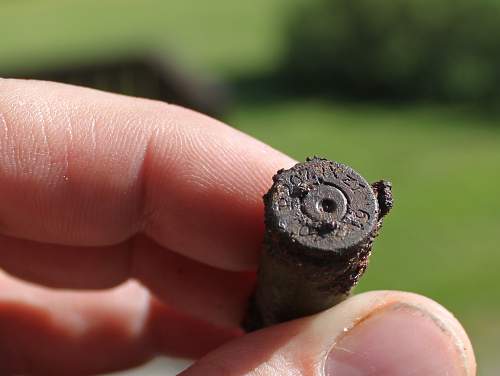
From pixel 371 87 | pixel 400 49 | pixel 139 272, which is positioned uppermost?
pixel 400 49

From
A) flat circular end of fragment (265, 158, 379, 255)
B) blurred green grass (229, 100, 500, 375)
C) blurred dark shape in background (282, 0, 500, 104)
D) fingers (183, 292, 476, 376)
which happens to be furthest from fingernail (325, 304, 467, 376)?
blurred dark shape in background (282, 0, 500, 104)

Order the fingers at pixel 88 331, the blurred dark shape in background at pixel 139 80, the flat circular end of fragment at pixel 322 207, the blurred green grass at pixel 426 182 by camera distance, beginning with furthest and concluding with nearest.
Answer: the blurred dark shape in background at pixel 139 80, the blurred green grass at pixel 426 182, the fingers at pixel 88 331, the flat circular end of fragment at pixel 322 207

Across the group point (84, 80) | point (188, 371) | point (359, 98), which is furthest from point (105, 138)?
point (359, 98)

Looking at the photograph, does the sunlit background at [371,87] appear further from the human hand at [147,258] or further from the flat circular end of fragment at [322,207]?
the flat circular end of fragment at [322,207]

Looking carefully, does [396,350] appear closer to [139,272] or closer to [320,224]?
[320,224]

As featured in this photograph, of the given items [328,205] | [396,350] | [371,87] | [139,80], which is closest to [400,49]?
[371,87]

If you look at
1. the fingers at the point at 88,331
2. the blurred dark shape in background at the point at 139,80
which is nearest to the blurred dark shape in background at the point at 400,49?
the blurred dark shape in background at the point at 139,80
